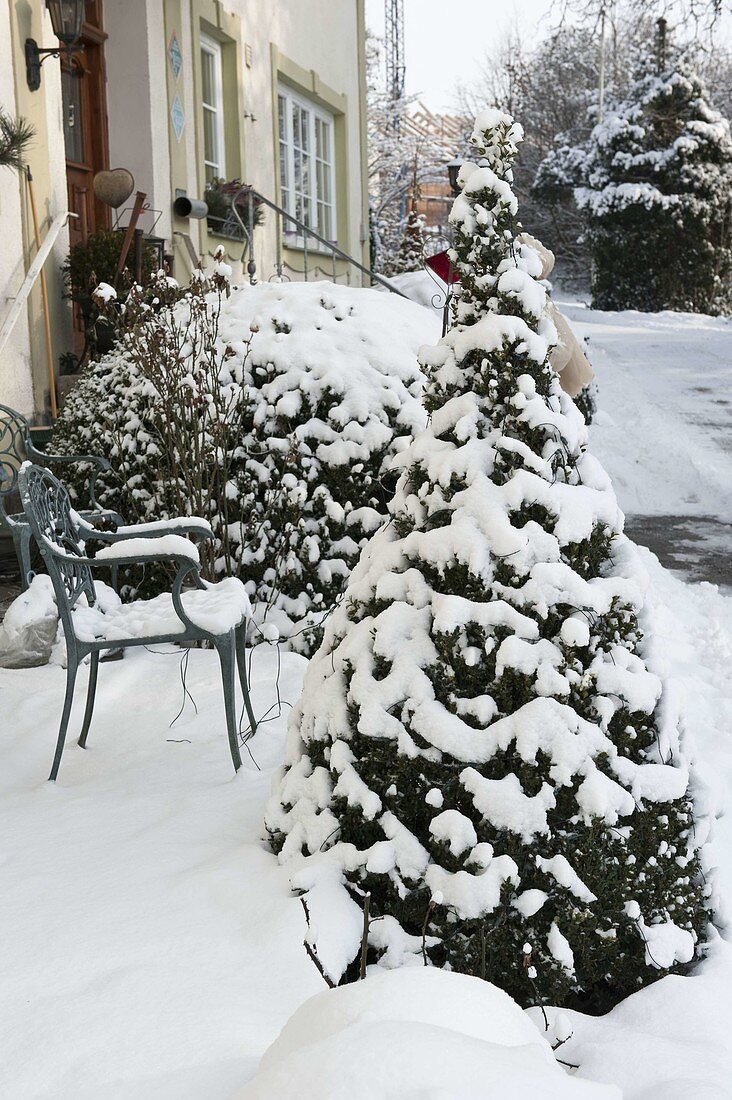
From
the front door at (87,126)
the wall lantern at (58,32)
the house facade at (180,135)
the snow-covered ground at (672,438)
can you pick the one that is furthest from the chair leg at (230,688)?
the front door at (87,126)

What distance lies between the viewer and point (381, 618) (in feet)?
7.18

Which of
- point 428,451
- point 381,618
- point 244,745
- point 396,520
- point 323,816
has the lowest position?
point 244,745

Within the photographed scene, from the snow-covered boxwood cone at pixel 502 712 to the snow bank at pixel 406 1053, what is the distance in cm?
48

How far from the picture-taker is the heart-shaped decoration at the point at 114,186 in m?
8.41

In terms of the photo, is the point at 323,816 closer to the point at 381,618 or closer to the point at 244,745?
the point at 381,618

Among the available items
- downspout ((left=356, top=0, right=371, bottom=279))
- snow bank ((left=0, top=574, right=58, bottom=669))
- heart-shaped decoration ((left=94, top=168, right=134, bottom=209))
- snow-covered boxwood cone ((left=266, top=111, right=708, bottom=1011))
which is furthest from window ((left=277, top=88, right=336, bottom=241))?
snow-covered boxwood cone ((left=266, top=111, right=708, bottom=1011))

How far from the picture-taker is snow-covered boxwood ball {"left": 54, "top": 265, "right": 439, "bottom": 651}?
4672 millimetres

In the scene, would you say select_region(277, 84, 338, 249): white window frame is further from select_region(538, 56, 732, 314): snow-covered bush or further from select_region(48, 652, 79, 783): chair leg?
select_region(48, 652, 79, 783): chair leg

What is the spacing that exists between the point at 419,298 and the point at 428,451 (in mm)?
10890

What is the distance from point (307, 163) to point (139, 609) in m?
11.9

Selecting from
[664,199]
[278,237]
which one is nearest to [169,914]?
[278,237]

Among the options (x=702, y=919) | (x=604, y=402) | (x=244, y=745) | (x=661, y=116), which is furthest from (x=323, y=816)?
(x=661, y=116)

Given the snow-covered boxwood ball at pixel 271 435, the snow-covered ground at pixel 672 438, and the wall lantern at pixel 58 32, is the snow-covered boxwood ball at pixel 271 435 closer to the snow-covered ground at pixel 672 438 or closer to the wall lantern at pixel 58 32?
the snow-covered ground at pixel 672 438

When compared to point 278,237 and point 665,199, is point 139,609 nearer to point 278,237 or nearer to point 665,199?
point 278,237
